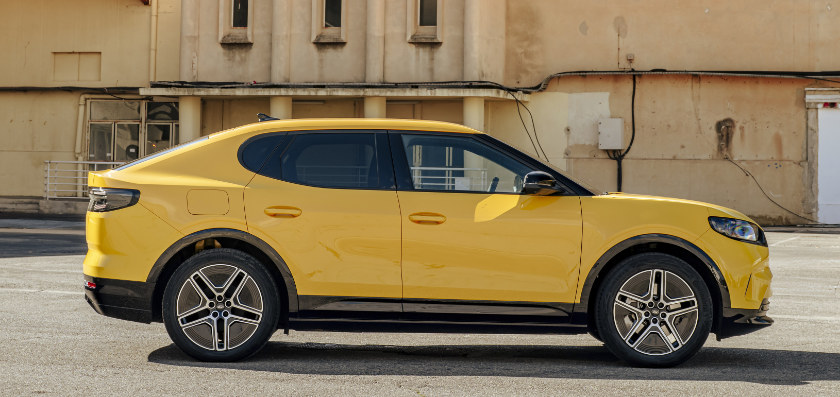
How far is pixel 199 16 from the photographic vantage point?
97.6ft

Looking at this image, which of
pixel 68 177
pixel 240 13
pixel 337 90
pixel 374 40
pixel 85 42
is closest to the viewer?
pixel 374 40

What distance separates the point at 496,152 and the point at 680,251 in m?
1.37

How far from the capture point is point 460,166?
677 cm

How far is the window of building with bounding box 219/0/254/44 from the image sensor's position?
29.4m

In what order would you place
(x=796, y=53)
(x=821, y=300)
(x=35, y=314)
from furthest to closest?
(x=796, y=53) < (x=821, y=300) < (x=35, y=314)

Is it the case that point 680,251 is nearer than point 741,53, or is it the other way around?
point 680,251

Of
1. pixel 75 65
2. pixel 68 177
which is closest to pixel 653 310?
pixel 68 177

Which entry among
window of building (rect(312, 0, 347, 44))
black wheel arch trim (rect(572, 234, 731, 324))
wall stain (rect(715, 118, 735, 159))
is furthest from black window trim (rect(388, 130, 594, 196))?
wall stain (rect(715, 118, 735, 159))

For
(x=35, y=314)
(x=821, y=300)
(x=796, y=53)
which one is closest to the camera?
(x=35, y=314)

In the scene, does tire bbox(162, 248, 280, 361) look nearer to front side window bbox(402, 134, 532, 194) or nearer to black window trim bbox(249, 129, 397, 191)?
black window trim bbox(249, 129, 397, 191)

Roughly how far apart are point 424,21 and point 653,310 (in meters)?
22.6

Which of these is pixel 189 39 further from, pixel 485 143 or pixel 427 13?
pixel 485 143

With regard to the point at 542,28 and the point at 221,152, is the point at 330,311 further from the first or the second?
the point at 542,28

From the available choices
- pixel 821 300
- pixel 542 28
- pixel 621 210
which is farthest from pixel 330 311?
pixel 542 28
